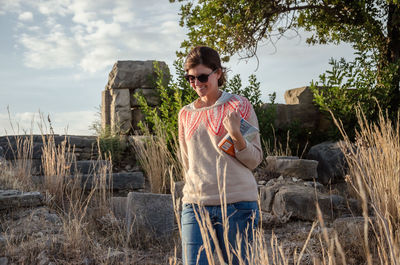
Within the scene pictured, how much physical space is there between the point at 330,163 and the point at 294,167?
962 millimetres

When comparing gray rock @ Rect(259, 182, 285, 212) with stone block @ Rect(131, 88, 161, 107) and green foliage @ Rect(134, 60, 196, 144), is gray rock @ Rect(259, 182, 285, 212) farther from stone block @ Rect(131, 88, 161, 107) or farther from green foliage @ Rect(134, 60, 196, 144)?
stone block @ Rect(131, 88, 161, 107)

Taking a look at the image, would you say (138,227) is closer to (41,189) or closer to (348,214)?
(41,189)

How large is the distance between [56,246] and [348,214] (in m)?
2.93

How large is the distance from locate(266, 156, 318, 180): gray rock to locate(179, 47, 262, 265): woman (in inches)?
136

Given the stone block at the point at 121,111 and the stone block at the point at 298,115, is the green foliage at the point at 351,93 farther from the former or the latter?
the stone block at the point at 121,111

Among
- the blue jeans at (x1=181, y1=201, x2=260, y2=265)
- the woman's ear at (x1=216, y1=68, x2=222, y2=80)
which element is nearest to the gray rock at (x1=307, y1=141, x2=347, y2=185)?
the woman's ear at (x1=216, y1=68, x2=222, y2=80)

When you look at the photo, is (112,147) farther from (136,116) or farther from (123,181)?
(123,181)

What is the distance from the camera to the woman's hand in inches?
61.4

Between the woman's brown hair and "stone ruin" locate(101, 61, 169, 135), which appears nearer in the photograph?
the woman's brown hair

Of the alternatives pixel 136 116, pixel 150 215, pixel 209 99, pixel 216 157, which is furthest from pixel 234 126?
pixel 136 116

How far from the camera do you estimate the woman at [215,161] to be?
5.33 feet

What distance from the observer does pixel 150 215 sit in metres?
3.75

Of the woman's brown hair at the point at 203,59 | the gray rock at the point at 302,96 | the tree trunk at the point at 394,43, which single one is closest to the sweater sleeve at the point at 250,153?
the woman's brown hair at the point at 203,59

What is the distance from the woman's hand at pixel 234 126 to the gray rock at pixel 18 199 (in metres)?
3.27
